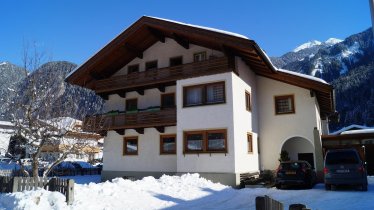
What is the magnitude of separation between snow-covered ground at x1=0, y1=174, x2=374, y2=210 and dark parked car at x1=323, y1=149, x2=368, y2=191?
596mm

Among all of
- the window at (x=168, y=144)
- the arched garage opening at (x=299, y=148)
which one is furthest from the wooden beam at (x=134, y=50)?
the arched garage opening at (x=299, y=148)

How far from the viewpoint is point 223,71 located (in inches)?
776

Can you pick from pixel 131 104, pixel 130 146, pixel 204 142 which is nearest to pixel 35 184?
pixel 204 142

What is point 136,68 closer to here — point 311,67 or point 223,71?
point 223,71

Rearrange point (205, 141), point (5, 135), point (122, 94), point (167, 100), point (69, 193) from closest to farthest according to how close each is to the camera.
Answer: point (69, 193)
point (205, 141)
point (167, 100)
point (122, 94)
point (5, 135)

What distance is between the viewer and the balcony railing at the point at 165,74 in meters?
19.9

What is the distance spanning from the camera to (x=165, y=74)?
72.0ft

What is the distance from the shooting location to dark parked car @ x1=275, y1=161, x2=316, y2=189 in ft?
54.4

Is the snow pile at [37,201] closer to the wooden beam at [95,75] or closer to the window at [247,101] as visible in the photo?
the window at [247,101]

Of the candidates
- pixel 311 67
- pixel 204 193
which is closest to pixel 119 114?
pixel 204 193

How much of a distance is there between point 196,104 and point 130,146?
664 cm

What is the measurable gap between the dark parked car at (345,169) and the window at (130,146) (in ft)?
42.9

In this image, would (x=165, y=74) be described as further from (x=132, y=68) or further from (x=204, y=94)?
(x=132, y=68)

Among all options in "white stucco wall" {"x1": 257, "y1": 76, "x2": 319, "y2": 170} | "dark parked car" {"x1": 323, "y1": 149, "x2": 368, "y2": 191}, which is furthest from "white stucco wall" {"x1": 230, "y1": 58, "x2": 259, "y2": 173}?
"dark parked car" {"x1": 323, "y1": 149, "x2": 368, "y2": 191}
